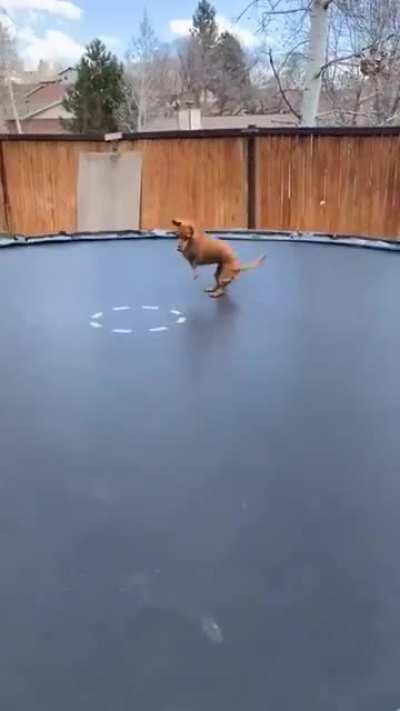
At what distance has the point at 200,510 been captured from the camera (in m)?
1.24

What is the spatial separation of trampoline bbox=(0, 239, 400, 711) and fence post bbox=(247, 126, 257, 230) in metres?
4.26

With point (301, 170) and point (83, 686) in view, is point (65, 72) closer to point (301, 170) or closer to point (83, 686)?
point (301, 170)

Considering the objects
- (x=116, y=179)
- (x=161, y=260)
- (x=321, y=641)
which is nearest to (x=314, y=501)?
(x=321, y=641)

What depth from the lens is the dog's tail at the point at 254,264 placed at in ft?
9.10

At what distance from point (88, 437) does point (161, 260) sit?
2.07m

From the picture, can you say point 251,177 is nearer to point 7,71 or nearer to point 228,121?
point 228,121

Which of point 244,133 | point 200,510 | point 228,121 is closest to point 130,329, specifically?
point 200,510

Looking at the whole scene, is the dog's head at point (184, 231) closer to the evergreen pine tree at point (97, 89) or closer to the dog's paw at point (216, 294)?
the dog's paw at point (216, 294)

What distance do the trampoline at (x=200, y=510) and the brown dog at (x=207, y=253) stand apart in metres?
0.21

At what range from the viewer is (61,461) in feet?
4.79

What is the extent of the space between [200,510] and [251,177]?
18.8 ft

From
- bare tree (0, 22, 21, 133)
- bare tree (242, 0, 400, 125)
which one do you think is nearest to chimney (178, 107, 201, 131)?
bare tree (242, 0, 400, 125)

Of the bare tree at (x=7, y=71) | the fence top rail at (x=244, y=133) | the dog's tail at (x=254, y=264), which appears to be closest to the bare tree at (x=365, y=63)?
the fence top rail at (x=244, y=133)

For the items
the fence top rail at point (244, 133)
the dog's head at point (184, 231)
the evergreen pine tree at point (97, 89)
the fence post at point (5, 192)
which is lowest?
the fence post at point (5, 192)
